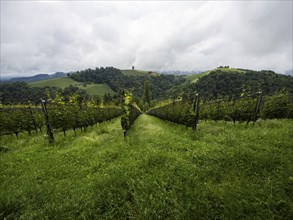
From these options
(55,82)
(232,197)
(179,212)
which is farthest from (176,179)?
(55,82)

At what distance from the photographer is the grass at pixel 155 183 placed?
2729 millimetres

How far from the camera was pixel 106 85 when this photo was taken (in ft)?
518

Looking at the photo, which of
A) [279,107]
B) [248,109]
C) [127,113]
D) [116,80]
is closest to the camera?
[248,109]

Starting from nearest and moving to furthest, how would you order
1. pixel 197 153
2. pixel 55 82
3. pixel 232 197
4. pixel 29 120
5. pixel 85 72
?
pixel 232 197, pixel 197 153, pixel 29 120, pixel 55 82, pixel 85 72

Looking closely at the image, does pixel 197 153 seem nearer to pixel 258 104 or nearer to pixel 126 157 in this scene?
pixel 126 157

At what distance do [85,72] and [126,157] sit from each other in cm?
19413

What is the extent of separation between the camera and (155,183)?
3551 mm

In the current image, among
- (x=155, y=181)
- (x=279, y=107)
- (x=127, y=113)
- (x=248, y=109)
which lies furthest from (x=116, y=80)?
(x=155, y=181)

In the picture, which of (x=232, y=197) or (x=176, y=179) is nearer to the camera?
(x=232, y=197)

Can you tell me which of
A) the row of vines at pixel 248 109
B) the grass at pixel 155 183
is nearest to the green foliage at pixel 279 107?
the row of vines at pixel 248 109

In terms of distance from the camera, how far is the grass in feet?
8.95

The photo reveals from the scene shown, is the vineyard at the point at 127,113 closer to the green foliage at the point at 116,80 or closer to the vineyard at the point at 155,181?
the vineyard at the point at 155,181

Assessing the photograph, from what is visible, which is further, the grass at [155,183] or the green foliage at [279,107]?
the green foliage at [279,107]

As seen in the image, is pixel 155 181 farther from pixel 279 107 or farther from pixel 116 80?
pixel 116 80
